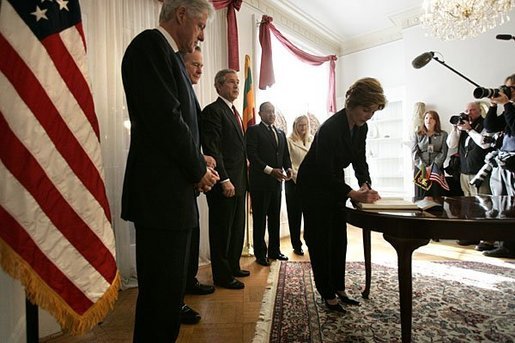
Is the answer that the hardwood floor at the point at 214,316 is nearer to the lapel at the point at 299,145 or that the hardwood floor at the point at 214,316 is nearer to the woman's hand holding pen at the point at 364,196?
the woman's hand holding pen at the point at 364,196

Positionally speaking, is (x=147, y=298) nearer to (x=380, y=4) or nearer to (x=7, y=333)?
(x=7, y=333)

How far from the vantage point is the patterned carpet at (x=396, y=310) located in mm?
1489

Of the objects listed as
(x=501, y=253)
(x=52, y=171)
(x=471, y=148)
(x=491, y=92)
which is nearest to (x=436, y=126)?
(x=471, y=148)

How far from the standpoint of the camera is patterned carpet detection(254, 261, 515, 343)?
1489mm

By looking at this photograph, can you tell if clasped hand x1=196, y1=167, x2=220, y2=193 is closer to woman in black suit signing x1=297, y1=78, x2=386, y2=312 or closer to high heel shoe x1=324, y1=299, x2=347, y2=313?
woman in black suit signing x1=297, y1=78, x2=386, y2=312

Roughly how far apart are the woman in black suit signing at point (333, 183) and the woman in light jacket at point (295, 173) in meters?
1.17

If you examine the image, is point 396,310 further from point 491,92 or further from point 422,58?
point 422,58

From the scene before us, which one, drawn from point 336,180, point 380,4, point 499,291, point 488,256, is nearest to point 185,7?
point 336,180

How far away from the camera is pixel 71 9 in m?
1.10

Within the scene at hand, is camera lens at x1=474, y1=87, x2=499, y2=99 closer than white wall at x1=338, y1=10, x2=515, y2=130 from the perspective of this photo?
Yes

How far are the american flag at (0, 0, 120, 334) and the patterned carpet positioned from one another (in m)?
0.81

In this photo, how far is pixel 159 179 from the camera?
969mm

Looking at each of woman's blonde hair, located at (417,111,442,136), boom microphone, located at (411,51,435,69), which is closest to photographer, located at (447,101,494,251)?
woman's blonde hair, located at (417,111,442,136)

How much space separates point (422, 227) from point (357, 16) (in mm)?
4180
